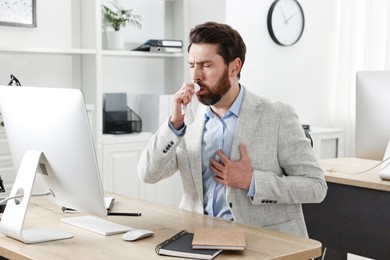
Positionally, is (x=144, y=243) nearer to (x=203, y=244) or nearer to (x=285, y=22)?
(x=203, y=244)

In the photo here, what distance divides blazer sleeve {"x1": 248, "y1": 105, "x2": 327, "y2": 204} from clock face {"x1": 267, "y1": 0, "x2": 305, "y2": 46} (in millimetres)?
2816

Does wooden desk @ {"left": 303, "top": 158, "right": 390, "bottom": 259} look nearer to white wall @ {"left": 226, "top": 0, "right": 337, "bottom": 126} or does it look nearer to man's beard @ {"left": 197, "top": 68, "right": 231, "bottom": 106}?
man's beard @ {"left": 197, "top": 68, "right": 231, "bottom": 106}

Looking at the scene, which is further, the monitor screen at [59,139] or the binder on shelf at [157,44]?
the binder on shelf at [157,44]

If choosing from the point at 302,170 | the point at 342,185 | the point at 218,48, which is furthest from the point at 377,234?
the point at 218,48

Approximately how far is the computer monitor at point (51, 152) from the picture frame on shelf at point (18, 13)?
2.05m

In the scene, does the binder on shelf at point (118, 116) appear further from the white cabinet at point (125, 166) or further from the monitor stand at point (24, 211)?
the monitor stand at point (24, 211)

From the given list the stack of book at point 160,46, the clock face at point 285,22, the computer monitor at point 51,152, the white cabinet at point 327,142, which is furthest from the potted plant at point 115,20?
the computer monitor at point 51,152

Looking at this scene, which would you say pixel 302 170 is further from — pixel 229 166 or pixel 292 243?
pixel 292 243

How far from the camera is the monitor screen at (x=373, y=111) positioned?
3.15m

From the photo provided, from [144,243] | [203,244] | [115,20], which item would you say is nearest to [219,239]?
[203,244]

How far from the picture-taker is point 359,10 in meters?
5.52

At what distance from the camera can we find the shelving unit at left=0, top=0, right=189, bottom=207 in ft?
13.8

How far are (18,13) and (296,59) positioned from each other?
2.37m

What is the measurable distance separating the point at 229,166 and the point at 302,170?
0.28 m
